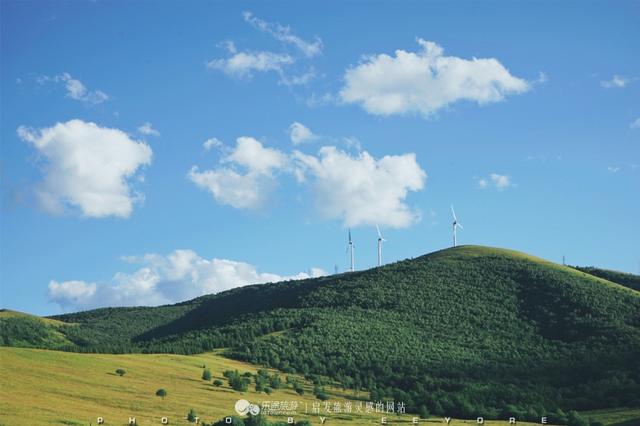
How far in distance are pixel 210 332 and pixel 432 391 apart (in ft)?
236

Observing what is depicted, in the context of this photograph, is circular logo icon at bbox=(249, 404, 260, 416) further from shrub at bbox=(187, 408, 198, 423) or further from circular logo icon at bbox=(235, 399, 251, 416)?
shrub at bbox=(187, 408, 198, 423)

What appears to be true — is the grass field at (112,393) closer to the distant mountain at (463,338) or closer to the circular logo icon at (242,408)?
the circular logo icon at (242,408)

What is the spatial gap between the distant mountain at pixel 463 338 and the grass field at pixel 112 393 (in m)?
19.7

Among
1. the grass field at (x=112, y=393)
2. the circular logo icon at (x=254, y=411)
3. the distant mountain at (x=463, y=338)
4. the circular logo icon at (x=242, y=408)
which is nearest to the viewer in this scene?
the grass field at (x=112, y=393)

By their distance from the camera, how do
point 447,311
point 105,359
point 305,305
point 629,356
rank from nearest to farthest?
point 105,359 → point 629,356 → point 447,311 → point 305,305

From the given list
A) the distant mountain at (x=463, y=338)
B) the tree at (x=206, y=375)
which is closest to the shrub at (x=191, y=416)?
the tree at (x=206, y=375)

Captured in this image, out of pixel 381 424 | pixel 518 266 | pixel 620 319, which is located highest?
pixel 518 266

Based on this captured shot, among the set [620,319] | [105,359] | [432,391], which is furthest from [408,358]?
[105,359]

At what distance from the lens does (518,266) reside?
602 feet

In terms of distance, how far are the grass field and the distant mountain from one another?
1967 cm

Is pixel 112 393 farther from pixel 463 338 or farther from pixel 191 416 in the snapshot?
pixel 463 338

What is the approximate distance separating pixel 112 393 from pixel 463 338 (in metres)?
90.9

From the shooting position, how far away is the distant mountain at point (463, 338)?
10519 centimetres

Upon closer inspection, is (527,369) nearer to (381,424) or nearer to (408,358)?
(408,358)
